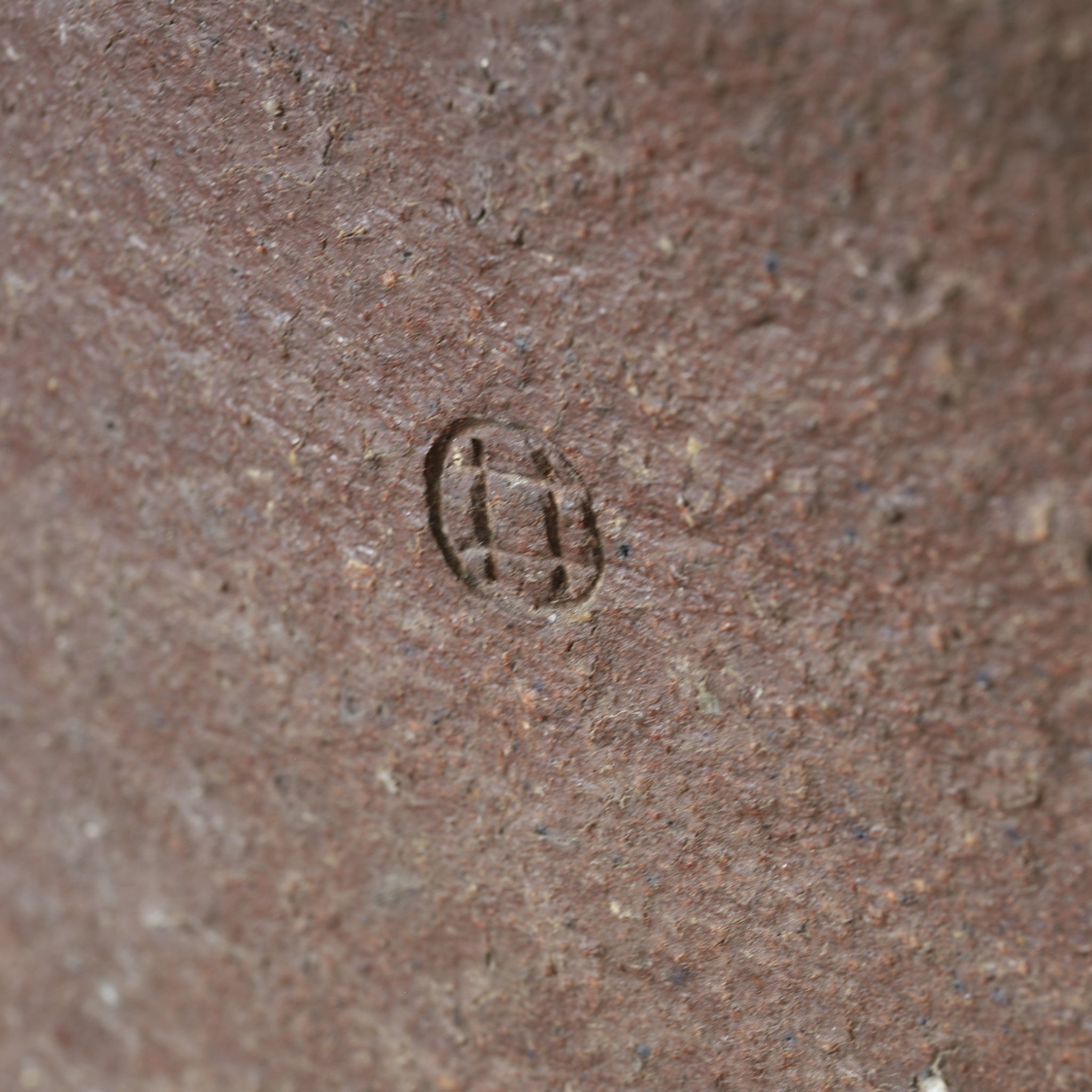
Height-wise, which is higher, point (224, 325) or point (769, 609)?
point (224, 325)

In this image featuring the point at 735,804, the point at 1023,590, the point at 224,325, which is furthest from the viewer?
the point at 224,325

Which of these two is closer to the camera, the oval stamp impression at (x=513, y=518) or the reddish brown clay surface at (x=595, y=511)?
the reddish brown clay surface at (x=595, y=511)

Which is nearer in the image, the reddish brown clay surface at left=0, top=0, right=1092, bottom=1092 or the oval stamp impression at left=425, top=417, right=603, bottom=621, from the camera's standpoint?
the reddish brown clay surface at left=0, top=0, right=1092, bottom=1092

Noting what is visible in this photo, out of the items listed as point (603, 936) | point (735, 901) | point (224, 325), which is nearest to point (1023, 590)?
point (735, 901)

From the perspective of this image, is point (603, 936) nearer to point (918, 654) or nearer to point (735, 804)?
point (735, 804)
